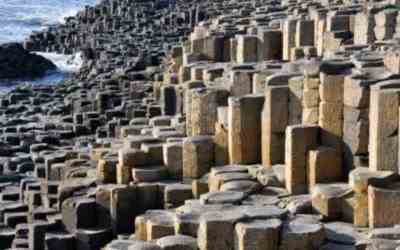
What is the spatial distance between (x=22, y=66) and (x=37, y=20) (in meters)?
26.2

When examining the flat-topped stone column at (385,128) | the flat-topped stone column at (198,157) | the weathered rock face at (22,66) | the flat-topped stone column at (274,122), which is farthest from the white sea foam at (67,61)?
the flat-topped stone column at (385,128)

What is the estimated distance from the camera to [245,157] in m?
15.2

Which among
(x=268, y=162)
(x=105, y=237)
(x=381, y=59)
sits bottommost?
(x=105, y=237)

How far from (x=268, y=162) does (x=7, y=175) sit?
292 inches

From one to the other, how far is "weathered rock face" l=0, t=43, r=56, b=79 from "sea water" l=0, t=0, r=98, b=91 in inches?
20.1

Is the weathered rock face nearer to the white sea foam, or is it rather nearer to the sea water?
the sea water

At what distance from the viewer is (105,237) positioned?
50.4ft

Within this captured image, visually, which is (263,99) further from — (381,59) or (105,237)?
(105,237)

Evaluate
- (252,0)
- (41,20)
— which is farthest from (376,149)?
(41,20)

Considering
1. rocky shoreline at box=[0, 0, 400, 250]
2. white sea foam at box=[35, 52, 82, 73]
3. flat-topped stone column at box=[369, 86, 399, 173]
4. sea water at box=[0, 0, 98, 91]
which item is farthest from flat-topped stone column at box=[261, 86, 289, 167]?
white sea foam at box=[35, 52, 82, 73]

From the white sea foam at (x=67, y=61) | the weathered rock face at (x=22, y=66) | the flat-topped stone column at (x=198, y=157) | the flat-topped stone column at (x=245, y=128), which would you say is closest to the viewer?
the flat-topped stone column at (x=245, y=128)

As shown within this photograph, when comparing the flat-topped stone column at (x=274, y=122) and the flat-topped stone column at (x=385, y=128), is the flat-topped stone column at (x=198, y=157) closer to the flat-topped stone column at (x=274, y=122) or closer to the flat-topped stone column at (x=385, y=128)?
the flat-topped stone column at (x=274, y=122)

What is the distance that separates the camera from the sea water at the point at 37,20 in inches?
1734

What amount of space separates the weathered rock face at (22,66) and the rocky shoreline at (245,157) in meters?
18.5
